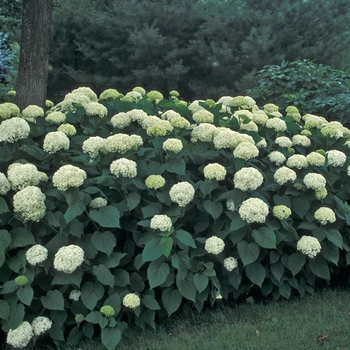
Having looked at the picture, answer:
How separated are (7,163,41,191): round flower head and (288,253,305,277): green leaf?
6.38ft

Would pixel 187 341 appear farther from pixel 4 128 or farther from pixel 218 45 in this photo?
pixel 218 45

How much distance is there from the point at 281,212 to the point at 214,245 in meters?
0.56

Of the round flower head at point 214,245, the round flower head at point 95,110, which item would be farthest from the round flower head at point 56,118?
the round flower head at point 214,245

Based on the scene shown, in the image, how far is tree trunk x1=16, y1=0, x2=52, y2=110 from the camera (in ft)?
17.2

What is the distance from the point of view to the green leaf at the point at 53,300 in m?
3.38

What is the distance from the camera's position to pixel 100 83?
14.1 m

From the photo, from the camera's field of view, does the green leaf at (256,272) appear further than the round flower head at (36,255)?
Yes

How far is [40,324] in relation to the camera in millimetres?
3398

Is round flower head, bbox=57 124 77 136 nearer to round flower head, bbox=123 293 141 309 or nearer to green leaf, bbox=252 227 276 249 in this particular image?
round flower head, bbox=123 293 141 309

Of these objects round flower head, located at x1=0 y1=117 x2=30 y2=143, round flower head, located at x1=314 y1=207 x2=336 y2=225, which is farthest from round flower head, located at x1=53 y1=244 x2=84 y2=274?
round flower head, located at x1=314 y1=207 x2=336 y2=225

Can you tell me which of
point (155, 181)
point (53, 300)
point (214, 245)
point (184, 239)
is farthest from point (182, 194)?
point (53, 300)

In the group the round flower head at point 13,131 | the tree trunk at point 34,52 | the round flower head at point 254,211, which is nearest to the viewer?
the round flower head at point 254,211

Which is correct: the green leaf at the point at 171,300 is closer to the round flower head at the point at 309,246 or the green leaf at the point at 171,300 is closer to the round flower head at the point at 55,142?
the round flower head at the point at 309,246

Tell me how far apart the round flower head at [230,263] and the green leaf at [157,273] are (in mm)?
483
